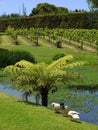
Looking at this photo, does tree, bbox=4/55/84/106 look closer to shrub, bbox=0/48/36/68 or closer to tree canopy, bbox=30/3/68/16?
shrub, bbox=0/48/36/68

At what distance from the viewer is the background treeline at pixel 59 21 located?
262ft

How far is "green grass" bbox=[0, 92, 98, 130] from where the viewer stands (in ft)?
35.4

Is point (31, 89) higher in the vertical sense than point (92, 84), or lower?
higher

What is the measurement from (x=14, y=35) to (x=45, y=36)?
20.9 ft

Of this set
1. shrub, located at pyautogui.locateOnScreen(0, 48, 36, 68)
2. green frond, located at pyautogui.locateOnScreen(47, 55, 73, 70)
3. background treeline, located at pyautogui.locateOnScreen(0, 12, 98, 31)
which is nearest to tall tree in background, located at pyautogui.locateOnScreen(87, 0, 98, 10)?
background treeline, located at pyautogui.locateOnScreen(0, 12, 98, 31)

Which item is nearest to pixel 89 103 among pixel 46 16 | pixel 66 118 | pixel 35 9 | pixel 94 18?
pixel 66 118

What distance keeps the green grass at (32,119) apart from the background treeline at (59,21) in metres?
66.3

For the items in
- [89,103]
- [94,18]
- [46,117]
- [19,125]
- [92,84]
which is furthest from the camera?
[94,18]

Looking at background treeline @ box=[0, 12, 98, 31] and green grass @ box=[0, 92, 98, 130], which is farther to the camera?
background treeline @ box=[0, 12, 98, 31]

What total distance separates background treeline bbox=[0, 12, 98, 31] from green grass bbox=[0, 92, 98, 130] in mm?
66323

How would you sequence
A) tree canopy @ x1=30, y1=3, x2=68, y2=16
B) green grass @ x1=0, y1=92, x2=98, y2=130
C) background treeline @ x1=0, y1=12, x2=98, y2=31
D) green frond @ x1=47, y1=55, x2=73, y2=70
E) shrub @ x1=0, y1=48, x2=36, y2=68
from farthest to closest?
tree canopy @ x1=30, y1=3, x2=68, y2=16 < background treeline @ x1=0, y1=12, x2=98, y2=31 < shrub @ x1=0, y1=48, x2=36, y2=68 < green frond @ x1=47, y1=55, x2=73, y2=70 < green grass @ x1=0, y1=92, x2=98, y2=130

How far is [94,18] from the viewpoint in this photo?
262 ft

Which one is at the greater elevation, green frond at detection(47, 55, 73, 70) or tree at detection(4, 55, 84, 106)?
green frond at detection(47, 55, 73, 70)

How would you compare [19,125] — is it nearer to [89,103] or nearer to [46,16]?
[89,103]
